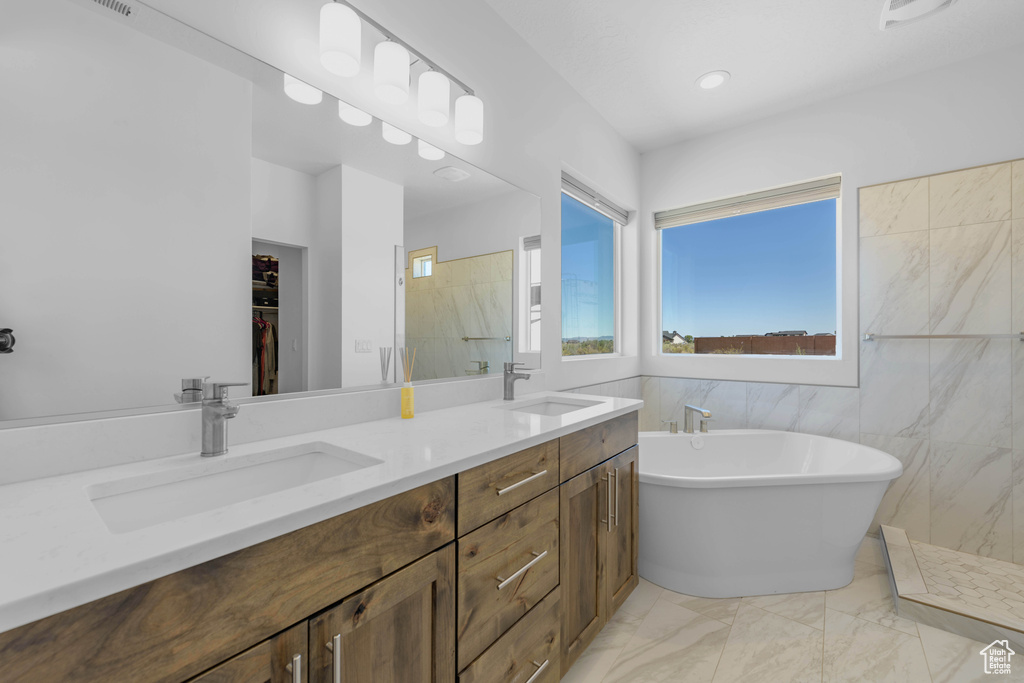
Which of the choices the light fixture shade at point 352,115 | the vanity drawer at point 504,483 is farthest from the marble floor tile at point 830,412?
the light fixture shade at point 352,115

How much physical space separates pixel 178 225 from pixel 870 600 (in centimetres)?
288

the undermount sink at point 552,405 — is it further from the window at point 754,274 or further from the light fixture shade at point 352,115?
the window at point 754,274

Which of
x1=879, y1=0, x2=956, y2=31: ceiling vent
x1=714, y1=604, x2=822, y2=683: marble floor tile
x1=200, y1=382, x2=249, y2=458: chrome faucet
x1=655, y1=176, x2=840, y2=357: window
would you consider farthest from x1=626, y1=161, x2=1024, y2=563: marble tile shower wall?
x1=200, y1=382, x2=249, y2=458: chrome faucet

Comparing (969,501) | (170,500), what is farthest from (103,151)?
(969,501)

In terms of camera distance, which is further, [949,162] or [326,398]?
[949,162]

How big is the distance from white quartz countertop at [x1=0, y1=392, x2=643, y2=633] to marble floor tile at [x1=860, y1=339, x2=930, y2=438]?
2.36 meters

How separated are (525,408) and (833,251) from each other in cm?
226

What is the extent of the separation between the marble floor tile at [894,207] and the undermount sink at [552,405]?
2.01 metres

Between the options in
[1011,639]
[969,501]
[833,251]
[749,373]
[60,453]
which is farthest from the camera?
[749,373]

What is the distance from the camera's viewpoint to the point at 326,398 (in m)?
1.33

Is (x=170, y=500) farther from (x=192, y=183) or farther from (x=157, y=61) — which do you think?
(x=157, y=61)

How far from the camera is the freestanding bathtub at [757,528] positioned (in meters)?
1.93

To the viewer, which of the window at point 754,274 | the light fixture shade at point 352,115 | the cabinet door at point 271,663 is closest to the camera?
the cabinet door at point 271,663

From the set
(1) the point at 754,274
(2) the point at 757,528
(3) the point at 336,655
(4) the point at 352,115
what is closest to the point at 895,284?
(1) the point at 754,274
